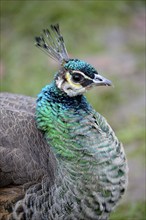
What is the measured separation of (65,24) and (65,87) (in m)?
3.81

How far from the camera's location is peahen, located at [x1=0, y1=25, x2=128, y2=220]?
9.86ft

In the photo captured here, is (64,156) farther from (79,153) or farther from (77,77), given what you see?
(77,77)

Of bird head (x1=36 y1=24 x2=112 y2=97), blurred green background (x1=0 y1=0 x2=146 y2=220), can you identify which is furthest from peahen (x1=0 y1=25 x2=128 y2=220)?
blurred green background (x1=0 y1=0 x2=146 y2=220)

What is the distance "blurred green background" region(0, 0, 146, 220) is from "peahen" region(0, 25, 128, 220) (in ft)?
3.08

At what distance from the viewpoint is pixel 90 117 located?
122 inches

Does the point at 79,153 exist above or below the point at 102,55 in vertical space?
below

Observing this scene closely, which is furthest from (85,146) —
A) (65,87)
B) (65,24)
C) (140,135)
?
(65,24)

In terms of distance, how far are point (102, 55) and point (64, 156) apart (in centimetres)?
325

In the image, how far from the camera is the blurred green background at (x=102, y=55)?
4789 millimetres

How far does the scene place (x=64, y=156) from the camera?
3.06 metres

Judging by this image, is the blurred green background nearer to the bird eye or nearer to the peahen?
the peahen

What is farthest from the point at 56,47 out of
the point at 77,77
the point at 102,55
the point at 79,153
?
the point at 102,55

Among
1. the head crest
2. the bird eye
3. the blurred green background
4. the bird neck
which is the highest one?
the blurred green background

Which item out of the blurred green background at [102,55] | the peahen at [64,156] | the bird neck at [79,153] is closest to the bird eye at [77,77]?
the peahen at [64,156]
